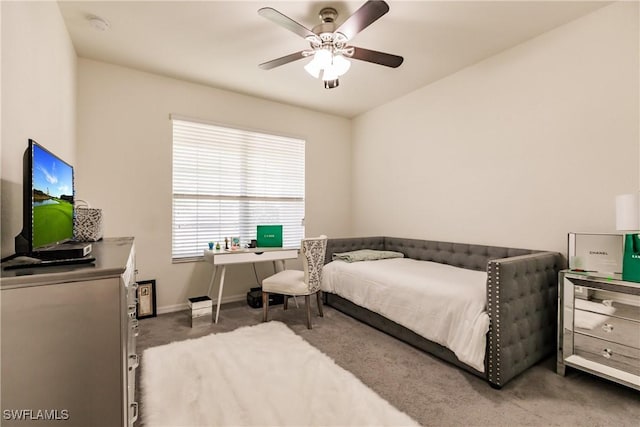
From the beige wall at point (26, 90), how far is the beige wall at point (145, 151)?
28.3 inches

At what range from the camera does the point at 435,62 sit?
3078mm

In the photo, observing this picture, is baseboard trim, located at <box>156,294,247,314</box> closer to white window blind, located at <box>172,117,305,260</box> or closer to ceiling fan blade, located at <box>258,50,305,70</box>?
white window blind, located at <box>172,117,305,260</box>

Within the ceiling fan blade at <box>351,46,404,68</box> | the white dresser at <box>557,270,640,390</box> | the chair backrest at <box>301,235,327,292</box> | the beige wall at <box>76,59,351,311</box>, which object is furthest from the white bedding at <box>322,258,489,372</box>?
the ceiling fan blade at <box>351,46,404,68</box>

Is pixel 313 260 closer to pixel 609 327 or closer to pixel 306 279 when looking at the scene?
pixel 306 279

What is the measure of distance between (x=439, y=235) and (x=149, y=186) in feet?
11.2

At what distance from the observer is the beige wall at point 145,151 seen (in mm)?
3049

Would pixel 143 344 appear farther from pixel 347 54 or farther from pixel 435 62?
pixel 435 62

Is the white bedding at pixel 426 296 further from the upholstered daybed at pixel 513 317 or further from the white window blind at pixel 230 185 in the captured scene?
the white window blind at pixel 230 185

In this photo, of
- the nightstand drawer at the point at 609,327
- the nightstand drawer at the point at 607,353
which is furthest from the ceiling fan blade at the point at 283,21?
the nightstand drawer at the point at 607,353

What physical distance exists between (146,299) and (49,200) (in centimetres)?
225

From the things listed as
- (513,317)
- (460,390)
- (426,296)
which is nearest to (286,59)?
(426,296)

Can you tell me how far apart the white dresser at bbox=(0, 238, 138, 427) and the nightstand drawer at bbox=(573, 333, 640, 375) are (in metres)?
2.69

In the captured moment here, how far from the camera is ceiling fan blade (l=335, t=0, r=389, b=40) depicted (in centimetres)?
173

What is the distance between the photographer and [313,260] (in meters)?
3.03
